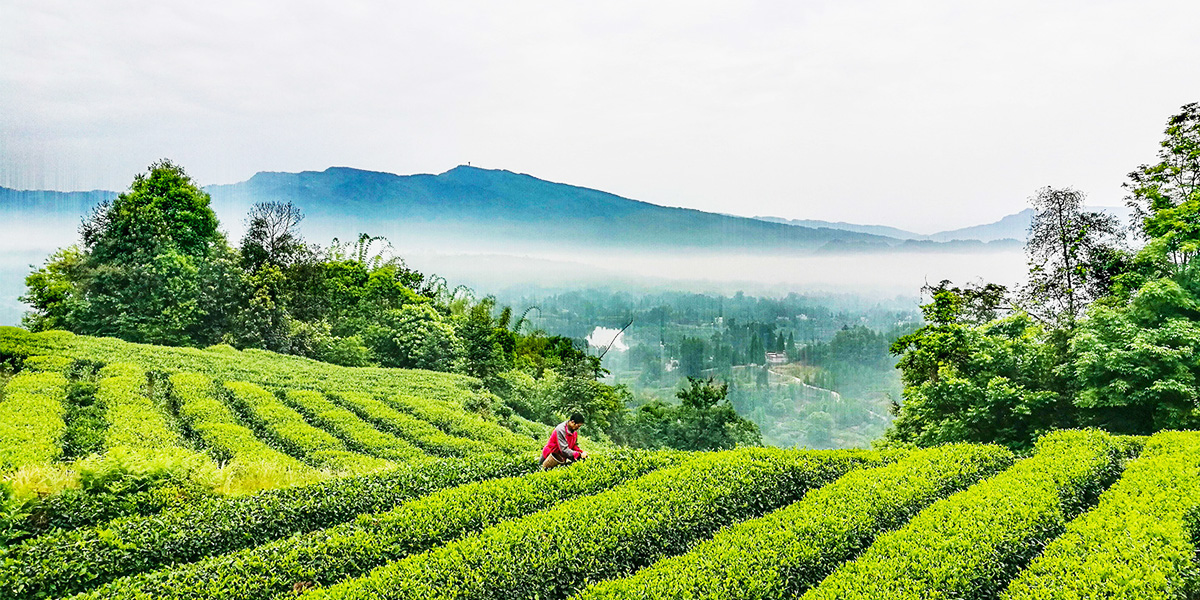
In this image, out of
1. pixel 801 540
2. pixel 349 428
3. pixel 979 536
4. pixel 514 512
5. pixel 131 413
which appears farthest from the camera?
pixel 349 428

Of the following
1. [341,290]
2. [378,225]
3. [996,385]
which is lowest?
[996,385]

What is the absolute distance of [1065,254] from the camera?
1127 cm

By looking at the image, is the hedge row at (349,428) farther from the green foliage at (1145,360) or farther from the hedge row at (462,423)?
the green foliage at (1145,360)

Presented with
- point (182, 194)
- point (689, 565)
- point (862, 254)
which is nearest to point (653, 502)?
point (689, 565)

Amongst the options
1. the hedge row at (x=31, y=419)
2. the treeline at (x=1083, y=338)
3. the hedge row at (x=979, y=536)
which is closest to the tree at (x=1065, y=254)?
the treeline at (x=1083, y=338)

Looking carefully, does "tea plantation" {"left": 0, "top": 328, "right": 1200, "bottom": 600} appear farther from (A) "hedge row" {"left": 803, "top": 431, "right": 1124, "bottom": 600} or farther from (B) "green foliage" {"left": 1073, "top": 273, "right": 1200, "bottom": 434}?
(B) "green foliage" {"left": 1073, "top": 273, "right": 1200, "bottom": 434}

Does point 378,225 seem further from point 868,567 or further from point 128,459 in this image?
point 868,567

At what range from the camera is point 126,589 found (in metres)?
4.56

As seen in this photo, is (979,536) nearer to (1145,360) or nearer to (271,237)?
(1145,360)

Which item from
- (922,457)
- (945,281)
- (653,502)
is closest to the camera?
(653,502)

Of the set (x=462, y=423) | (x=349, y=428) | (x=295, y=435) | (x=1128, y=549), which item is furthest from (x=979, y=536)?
(x=295, y=435)

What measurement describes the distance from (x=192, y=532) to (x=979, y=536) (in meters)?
6.18

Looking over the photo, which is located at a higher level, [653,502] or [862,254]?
[862,254]

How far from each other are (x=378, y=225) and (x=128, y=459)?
824 cm
